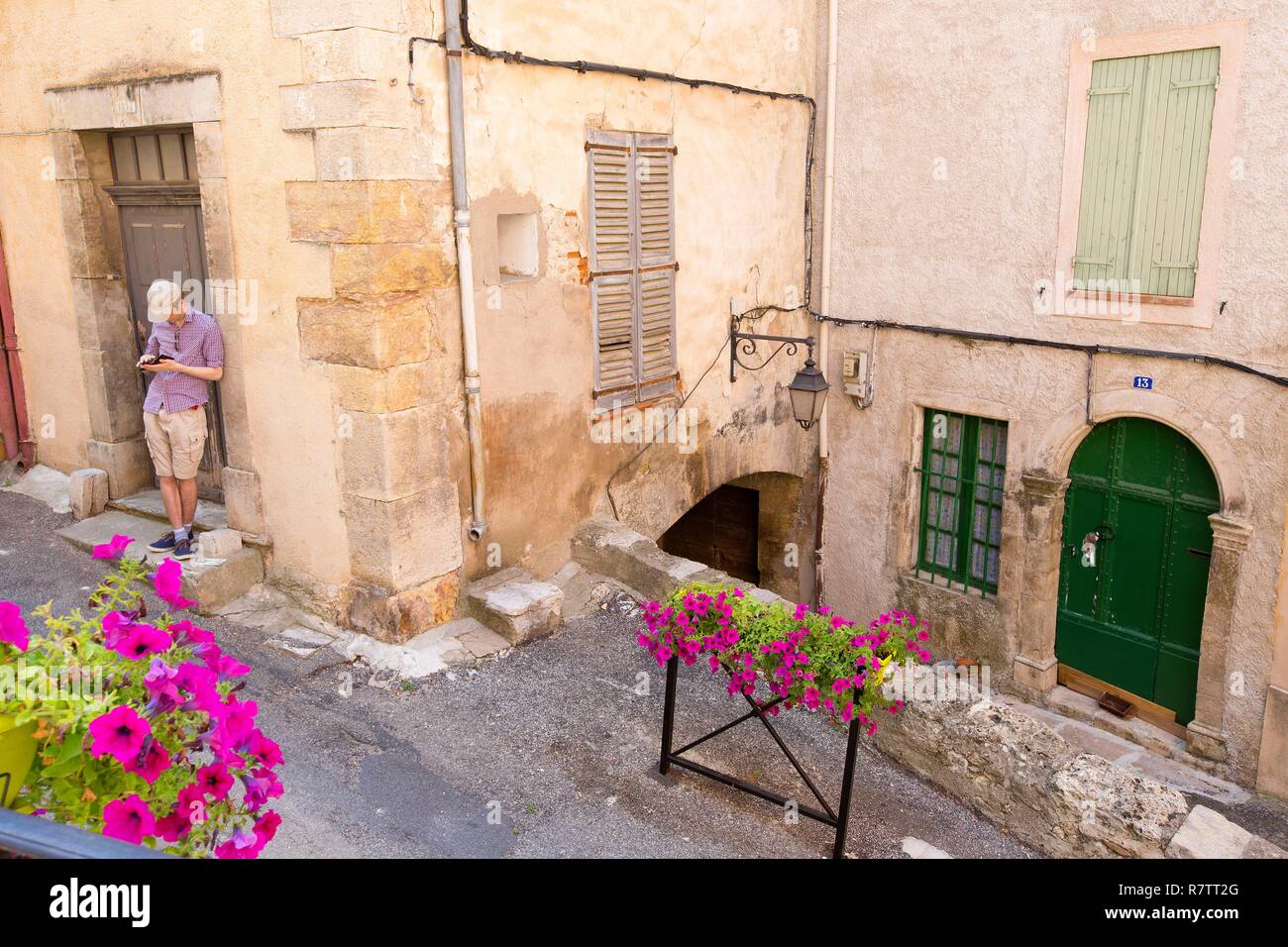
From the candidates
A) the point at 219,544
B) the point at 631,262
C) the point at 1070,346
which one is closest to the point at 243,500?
the point at 219,544

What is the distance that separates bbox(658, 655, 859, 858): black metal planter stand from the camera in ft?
14.6

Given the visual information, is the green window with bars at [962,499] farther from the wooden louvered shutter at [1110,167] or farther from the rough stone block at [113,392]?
the rough stone block at [113,392]

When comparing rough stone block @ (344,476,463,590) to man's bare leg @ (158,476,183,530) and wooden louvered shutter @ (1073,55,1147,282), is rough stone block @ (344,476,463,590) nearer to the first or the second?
man's bare leg @ (158,476,183,530)

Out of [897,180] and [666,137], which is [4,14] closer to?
[666,137]

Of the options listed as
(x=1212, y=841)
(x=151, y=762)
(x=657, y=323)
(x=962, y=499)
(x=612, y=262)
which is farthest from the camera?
(x=962, y=499)

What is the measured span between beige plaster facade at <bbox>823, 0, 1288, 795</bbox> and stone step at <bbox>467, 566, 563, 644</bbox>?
13.6 feet

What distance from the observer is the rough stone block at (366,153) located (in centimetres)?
550

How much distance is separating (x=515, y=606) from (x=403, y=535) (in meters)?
0.80

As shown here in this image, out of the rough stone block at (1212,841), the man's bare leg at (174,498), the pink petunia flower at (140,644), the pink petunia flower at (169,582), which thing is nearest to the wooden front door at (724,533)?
the man's bare leg at (174,498)

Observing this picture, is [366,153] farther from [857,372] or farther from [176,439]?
[857,372]

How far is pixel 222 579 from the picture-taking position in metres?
6.33
